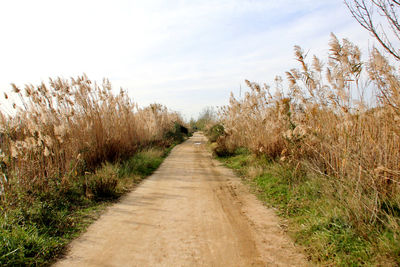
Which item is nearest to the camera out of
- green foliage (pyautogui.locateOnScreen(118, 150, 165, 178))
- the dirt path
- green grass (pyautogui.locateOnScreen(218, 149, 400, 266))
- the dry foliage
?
green grass (pyautogui.locateOnScreen(218, 149, 400, 266))

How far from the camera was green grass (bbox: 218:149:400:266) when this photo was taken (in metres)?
2.52

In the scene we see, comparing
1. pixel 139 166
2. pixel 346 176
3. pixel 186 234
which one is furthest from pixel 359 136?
pixel 139 166

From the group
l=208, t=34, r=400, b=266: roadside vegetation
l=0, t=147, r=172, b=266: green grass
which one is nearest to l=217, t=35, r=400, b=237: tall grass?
l=208, t=34, r=400, b=266: roadside vegetation

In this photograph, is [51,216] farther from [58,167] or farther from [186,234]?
[186,234]

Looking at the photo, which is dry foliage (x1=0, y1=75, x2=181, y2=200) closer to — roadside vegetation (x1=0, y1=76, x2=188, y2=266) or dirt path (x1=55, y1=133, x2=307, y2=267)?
roadside vegetation (x1=0, y1=76, x2=188, y2=266)

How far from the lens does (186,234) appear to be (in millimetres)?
3568

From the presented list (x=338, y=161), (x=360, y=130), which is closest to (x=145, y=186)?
(x=338, y=161)

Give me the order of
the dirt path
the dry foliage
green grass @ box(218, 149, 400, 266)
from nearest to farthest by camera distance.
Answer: green grass @ box(218, 149, 400, 266), the dirt path, the dry foliage

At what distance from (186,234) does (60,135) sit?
12.5 ft

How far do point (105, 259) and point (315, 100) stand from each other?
14.2 ft

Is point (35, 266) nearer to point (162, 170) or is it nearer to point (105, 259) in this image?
point (105, 259)

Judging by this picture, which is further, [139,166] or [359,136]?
[139,166]

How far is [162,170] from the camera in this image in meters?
8.62

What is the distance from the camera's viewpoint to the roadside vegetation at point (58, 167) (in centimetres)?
338
